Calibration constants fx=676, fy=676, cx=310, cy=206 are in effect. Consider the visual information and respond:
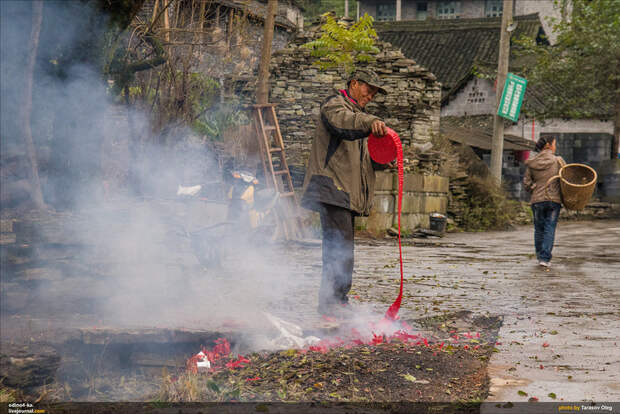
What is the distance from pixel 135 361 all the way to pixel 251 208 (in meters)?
7.64

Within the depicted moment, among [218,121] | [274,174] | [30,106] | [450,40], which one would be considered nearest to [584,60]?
[450,40]

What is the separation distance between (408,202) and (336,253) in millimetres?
11067

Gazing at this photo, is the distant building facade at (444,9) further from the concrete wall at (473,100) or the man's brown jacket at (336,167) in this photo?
the man's brown jacket at (336,167)

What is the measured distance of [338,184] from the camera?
198 inches

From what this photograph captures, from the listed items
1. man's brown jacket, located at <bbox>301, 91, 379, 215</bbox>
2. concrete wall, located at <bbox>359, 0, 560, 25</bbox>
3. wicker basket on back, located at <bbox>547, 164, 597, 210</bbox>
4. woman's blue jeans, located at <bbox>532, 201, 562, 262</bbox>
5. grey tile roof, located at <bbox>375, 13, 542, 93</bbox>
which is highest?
concrete wall, located at <bbox>359, 0, 560, 25</bbox>

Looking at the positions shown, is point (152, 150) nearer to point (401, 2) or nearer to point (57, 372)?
point (57, 372)

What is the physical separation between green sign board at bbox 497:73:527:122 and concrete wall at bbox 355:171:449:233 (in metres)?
3.15

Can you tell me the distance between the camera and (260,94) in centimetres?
1806

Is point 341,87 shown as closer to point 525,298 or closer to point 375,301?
point 525,298

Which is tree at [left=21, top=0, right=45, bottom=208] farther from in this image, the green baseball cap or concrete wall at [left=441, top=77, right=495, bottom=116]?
concrete wall at [left=441, top=77, right=495, bottom=116]

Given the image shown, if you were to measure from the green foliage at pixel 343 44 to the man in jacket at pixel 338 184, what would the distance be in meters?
13.3

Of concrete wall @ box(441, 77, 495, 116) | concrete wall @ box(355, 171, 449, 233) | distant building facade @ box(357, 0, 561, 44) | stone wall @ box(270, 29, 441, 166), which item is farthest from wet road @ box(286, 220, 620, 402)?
distant building facade @ box(357, 0, 561, 44)

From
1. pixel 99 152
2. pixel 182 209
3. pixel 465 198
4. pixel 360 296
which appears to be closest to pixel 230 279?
pixel 182 209

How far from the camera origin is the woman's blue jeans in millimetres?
9523
